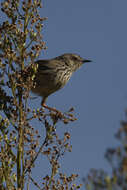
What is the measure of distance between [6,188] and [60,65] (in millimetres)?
3354

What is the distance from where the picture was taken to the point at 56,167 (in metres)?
4.39

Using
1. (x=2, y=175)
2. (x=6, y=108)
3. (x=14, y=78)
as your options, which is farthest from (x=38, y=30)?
(x=2, y=175)

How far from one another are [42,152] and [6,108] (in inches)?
32.9

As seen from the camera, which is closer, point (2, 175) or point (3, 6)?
point (2, 175)

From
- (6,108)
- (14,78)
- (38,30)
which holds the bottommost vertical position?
(6,108)

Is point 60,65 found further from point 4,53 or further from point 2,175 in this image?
point 2,175

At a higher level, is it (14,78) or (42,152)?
(14,78)

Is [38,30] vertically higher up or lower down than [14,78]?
higher up

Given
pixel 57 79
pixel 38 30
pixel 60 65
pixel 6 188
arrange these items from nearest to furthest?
pixel 6 188 < pixel 38 30 < pixel 57 79 < pixel 60 65

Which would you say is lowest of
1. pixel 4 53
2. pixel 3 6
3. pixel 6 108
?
pixel 6 108

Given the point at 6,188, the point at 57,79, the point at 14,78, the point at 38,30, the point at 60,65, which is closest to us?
the point at 6,188

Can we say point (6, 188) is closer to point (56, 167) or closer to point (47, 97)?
point (56, 167)

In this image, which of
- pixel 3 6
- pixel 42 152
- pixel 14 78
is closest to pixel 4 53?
pixel 14 78

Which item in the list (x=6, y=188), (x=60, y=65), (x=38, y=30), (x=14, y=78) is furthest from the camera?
(x=60, y=65)
